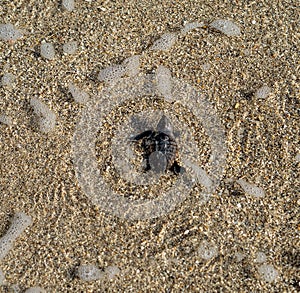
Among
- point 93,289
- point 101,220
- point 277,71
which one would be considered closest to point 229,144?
point 277,71

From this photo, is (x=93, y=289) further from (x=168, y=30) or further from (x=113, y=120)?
(x=168, y=30)

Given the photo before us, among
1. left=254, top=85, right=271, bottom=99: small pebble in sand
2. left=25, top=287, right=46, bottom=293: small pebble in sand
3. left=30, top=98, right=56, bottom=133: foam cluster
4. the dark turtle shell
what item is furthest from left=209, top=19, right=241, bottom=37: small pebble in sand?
left=25, top=287, right=46, bottom=293: small pebble in sand

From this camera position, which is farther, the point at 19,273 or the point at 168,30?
the point at 168,30

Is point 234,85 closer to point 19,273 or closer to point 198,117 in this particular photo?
point 198,117

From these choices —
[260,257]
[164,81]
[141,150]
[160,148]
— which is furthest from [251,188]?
[164,81]

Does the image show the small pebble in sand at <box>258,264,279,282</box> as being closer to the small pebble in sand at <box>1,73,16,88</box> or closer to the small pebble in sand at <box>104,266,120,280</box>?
the small pebble in sand at <box>104,266,120,280</box>

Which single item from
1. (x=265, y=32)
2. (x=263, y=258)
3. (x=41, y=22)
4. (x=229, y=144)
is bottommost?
(x=263, y=258)

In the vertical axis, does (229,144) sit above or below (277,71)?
below
